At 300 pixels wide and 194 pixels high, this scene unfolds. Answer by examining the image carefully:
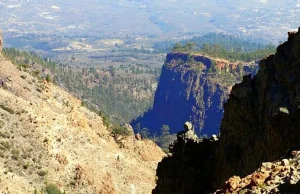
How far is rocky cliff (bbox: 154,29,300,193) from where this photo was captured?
1878 centimetres

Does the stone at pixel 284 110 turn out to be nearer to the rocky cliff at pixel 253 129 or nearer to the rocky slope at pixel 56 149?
the rocky cliff at pixel 253 129

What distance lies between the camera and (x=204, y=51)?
161000 millimetres

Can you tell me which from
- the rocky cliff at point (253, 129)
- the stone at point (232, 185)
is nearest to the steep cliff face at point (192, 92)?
the rocky cliff at point (253, 129)

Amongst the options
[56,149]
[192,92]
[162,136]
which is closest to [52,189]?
[56,149]

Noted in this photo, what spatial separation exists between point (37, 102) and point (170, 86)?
10625 cm

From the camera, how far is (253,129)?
2169cm

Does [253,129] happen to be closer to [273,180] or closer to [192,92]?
[273,180]

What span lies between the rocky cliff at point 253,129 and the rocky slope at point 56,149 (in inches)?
839

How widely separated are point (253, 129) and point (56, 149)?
35.4m

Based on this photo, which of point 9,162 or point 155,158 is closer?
point 9,162

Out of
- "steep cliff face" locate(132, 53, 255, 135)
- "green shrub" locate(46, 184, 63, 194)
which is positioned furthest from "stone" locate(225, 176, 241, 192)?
"steep cliff face" locate(132, 53, 255, 135)

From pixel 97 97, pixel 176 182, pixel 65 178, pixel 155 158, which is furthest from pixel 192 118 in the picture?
pixel 176 182

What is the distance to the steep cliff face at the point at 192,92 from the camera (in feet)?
476

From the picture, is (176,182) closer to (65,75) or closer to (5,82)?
(5,82)
